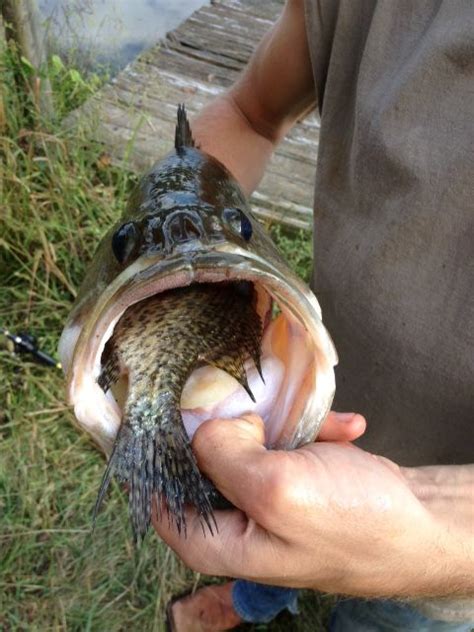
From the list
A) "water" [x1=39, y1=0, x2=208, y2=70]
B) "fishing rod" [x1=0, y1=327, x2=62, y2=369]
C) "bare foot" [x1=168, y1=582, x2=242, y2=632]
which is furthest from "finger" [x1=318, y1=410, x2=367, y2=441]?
"water" [x1=39, y1=0, x2=208, y2=70]

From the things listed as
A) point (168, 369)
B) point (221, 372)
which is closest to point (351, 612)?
point (221, 372)

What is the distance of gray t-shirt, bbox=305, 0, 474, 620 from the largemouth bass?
300 mm

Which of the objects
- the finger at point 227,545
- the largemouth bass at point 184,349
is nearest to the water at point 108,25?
the largemouth bass at point 184,349

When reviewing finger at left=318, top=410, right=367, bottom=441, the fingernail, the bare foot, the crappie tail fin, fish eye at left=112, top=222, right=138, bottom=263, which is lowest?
the bare foot

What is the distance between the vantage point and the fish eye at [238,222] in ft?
4.09

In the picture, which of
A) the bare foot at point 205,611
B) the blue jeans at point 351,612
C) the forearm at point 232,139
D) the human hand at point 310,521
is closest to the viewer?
the human hand at point 310,521

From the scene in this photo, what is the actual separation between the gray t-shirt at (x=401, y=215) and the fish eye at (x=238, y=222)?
35 cm

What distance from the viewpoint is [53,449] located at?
2.86m

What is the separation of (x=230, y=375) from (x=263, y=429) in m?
0.11

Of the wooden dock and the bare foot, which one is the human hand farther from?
the wooden dock

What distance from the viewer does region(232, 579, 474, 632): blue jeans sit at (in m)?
1.87

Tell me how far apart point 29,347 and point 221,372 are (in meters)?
1.89

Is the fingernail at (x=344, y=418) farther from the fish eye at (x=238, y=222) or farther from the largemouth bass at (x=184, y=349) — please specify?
the fish eye at (x=238, y=222)

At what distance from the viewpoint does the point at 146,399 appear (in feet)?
3.50
